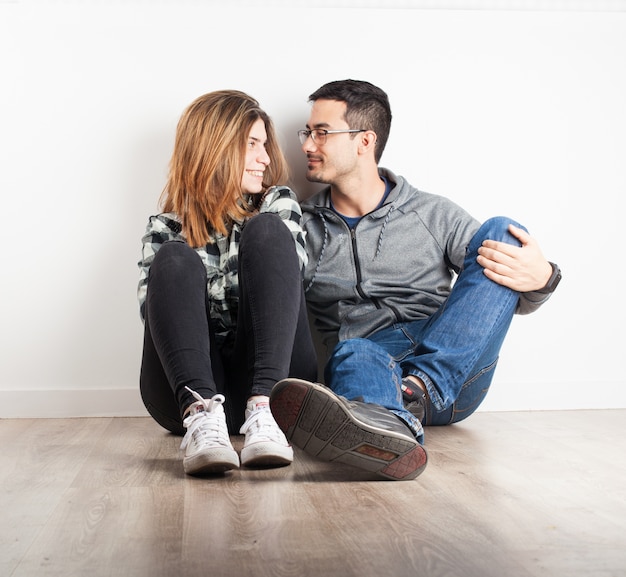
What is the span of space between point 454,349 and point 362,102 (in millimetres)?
879

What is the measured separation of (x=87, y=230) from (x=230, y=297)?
0.66m

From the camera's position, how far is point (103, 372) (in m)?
2.55

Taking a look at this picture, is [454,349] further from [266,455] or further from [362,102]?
[362,102]

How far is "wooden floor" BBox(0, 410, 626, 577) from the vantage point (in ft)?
3.56

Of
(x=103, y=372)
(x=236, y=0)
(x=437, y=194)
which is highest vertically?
(x=236, y=0)

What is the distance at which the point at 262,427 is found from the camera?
168cm

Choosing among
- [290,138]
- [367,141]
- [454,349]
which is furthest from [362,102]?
[454,349]

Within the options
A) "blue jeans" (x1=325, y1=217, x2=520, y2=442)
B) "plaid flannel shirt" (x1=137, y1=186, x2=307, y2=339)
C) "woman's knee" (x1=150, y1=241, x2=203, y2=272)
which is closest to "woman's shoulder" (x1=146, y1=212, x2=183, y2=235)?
"plaid flannel shirt" (x1=137, y1=186, x2=307, y2=339)

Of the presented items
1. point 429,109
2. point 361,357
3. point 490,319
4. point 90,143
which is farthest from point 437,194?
point 90,143

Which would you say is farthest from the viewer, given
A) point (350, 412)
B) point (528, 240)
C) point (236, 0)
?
point (236, 0)

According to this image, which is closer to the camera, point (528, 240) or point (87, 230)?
point (528, 240)

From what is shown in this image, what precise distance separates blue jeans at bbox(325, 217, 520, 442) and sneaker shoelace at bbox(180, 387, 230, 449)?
0.99ft

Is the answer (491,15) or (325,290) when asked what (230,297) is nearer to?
(325,290)

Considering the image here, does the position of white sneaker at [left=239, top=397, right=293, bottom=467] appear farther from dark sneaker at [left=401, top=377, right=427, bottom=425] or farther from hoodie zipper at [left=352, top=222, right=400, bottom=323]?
hoodie zipper at [left=352, top=222, right=400, bottom=323]
